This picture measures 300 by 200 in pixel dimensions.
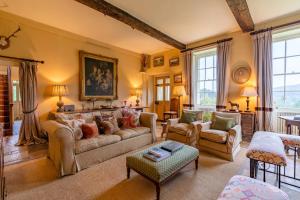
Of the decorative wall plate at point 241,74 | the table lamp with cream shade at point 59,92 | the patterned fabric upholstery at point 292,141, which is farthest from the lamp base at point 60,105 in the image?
the decorative wall plate at point 241,74

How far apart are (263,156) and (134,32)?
13.8 ft

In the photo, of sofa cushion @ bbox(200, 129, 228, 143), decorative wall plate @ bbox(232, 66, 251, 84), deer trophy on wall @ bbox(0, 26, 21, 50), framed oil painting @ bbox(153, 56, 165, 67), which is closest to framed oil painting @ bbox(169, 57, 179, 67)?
framed oil painting @ bbox(153, 56, 165, 67)

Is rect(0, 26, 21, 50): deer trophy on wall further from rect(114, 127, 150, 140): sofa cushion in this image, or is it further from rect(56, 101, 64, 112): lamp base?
rect(114, 127, 150, 140): sofa cushion

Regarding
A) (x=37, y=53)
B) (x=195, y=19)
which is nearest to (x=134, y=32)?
(x=195, y=19)

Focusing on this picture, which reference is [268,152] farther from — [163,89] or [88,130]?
[163,89]

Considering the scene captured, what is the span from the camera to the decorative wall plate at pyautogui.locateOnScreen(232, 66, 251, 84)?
4239 millimetres

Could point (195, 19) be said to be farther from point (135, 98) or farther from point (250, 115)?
point (135, 98)

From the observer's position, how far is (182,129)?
11.7 feet

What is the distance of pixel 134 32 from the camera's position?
452 cm

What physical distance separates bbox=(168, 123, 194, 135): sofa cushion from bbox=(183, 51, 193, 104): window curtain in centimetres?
191

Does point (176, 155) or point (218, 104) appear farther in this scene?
point (218, 104)

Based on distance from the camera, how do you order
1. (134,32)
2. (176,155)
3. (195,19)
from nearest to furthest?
(176,155) < (195,19) < (134,32)

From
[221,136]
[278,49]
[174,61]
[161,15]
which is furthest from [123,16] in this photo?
[278,49]

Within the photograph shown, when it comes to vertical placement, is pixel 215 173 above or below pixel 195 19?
below
